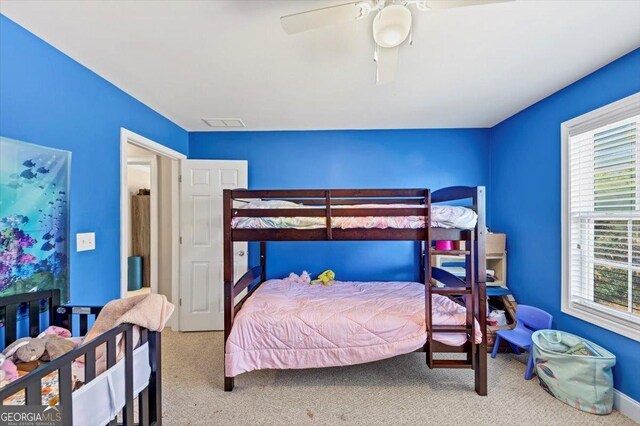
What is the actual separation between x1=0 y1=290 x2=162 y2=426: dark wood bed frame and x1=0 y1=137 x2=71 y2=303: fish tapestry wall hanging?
95 mm

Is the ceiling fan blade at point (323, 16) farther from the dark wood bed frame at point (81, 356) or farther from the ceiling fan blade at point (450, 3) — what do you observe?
the dark wood bed frame at point (81, 356)

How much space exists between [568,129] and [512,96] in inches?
21.1

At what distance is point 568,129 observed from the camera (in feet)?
7.46

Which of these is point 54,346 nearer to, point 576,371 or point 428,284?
point 428,284

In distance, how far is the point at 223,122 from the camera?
3.04 metres

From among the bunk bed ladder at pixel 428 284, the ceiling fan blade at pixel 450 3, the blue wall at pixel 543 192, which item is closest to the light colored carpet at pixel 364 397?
the bunk bed ladder at pixel 428 284

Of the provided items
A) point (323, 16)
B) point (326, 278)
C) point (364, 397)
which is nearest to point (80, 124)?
point (323, 16)

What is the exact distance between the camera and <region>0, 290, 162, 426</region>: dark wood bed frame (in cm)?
98

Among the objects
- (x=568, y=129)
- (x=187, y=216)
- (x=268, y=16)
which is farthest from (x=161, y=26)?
(x=568, y=129)

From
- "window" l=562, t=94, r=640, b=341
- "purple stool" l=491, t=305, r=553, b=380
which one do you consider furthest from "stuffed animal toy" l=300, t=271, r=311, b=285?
"window" l=562, t=94, r=640, b=341

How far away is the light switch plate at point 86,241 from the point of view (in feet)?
6.09

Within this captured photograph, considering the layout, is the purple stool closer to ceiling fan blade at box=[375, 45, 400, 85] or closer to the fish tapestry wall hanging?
ceiling fan blade at box=[375, 45, 400, 85]

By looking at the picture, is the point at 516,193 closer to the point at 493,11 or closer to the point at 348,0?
the point at 493,11

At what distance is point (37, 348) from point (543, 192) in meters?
3.84
